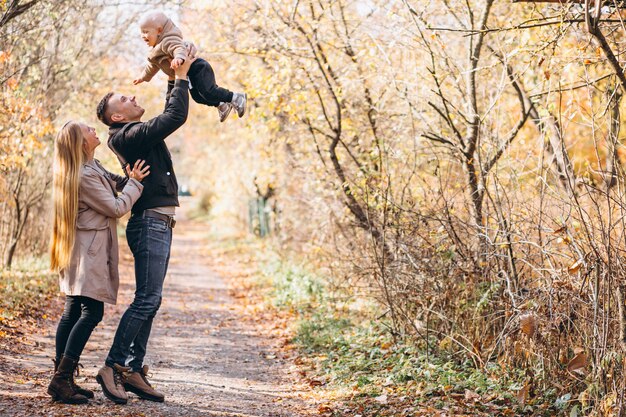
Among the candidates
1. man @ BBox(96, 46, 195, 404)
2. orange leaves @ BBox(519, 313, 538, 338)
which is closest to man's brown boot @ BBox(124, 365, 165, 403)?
man @ BBox(96, 46, 195, 404)

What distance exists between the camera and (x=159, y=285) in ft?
16.2

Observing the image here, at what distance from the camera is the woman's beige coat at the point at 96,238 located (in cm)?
467

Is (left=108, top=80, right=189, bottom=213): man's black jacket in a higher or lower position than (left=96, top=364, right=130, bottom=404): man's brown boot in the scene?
higher

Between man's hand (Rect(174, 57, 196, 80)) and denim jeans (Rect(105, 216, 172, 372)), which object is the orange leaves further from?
man's hand (Rect(174, 57, 196, 80))

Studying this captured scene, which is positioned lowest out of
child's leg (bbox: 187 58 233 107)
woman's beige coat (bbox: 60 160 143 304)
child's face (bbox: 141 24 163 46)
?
woman's beige coat (bbox: 60 160 143 304)

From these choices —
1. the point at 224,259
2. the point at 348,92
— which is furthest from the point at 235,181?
the point at 348,92

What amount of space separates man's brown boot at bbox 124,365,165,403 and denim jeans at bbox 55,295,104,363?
1.31 feet

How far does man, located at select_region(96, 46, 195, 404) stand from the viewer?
15.7ft

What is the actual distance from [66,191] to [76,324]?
87cm

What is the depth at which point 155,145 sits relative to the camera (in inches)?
195

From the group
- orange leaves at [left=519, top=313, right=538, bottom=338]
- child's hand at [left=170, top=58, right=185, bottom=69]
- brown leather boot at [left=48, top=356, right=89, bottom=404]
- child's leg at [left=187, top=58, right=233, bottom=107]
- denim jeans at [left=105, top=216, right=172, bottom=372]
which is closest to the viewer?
brown leather boot at [left=48, top=356, right=89, bottom=404]

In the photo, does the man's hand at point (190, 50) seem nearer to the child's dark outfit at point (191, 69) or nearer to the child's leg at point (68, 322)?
the child's dark outfit at point (191, 69)

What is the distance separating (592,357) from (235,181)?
22.3m

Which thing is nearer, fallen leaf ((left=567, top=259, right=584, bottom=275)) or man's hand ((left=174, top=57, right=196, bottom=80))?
fallen leaf ((left=567, top=259, right=584, bottom=275))
